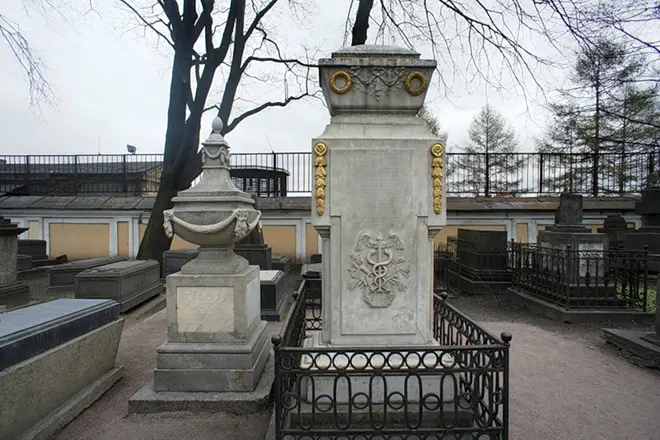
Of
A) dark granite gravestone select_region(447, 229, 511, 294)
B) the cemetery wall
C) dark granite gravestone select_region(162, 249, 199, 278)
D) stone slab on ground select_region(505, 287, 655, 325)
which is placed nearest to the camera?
stone slab on ground select_region(505, 287, 655, 325)

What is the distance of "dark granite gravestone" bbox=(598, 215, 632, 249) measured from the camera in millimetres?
9578

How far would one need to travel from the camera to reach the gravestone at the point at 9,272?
6625 millimetres

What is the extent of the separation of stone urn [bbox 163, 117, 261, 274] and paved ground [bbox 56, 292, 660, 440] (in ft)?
4.33

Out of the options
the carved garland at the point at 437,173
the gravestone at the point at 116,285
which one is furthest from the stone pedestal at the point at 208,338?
the gravestone at the point at 116,285

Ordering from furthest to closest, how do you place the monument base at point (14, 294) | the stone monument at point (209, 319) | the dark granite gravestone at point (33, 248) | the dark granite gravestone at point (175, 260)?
the dark granite gravestone at point (33, 248) < the dark granite gravestone at point (175, 260) < the monument base at point (14, 294) < the stone monument at point (209, 319)

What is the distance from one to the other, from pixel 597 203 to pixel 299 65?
11.1m

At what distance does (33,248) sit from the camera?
34.3 feet

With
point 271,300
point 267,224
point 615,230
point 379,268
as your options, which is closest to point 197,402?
point 379,268

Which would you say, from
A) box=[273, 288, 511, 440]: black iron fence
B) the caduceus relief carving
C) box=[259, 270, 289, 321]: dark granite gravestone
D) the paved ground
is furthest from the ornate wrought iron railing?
box=[259, 270, 289, 321]: dark granite gravestone

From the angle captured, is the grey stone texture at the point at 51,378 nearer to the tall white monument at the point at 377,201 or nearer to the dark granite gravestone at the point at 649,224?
the tall white monument at the point at 377,201

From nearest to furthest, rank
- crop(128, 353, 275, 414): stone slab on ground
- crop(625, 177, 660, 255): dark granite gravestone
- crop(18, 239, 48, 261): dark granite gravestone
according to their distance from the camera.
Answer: crop(128, 353, 275, 414): stone slab on ground → crop(625, 177, 660, 255): dark granite gravestone → crop(18, 239, 48, 261): dark granite gravestone

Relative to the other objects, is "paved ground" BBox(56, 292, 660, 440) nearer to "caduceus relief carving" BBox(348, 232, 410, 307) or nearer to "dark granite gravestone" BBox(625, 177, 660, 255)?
"caduceus relief carving" BBox(348, 232, 410, 307)

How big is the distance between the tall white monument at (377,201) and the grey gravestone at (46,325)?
217 centimetres

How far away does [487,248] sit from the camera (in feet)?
27.6
